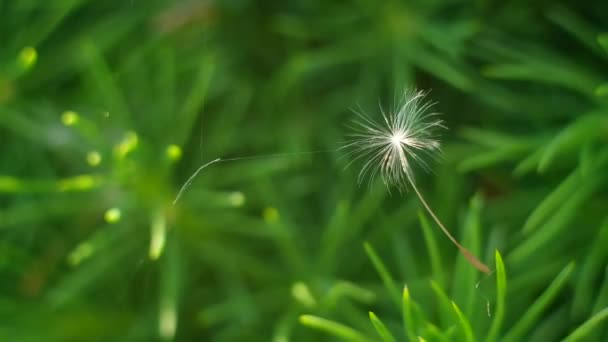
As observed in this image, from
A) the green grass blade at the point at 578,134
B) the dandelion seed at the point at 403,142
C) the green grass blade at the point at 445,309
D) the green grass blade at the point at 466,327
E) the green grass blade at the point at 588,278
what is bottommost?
the green grass blade at the point at 466,327

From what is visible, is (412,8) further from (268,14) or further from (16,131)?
(16,131)

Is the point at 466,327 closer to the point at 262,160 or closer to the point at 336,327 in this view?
the point at 336,327

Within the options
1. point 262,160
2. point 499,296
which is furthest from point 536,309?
point 262,160

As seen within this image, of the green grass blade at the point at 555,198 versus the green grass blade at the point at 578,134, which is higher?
the green grass blade at the point at 578,134

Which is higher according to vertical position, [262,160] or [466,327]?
[262,160]

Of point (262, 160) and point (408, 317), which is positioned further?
point (262, 160)
